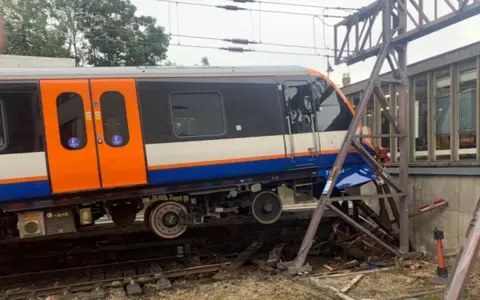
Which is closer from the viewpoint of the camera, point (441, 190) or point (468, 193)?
point (468, 193)

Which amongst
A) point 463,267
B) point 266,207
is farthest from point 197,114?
point 463,267

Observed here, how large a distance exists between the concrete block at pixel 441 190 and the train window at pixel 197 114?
16.2 ft

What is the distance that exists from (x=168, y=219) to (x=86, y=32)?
21.5 m

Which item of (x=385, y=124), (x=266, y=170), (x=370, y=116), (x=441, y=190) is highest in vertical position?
(x=370, y=116)

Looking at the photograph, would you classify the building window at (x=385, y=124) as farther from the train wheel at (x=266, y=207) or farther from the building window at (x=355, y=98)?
the train wheel at (x=266, y=207)

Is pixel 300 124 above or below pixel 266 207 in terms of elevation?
above

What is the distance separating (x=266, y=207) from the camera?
7.76 metres

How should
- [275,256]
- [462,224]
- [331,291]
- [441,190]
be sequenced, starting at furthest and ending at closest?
[441,190] < [275,256] < [462,224] < [331,291]

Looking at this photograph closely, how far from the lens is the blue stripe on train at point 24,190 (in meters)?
6.15

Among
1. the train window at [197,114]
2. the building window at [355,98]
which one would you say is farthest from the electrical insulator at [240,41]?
the train window at [197,114]

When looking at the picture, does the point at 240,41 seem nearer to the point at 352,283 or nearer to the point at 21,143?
the point at 21,143

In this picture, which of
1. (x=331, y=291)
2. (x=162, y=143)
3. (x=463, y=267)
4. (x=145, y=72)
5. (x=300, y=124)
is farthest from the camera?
(x=300, y=124)

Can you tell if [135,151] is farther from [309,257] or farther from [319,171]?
[309,257]

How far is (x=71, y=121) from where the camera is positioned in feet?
21.1
